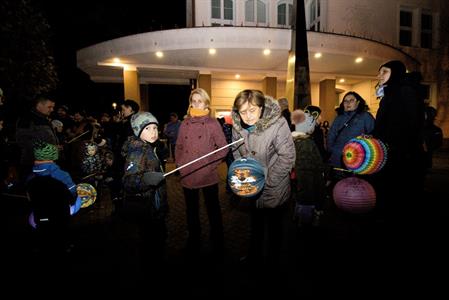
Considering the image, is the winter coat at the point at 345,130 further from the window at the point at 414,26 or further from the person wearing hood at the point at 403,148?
the window at the point at 414,26

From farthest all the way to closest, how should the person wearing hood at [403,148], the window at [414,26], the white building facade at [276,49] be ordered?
the window at [414,26], the white building facade at [276,49], the person wearing hood at [403,148]

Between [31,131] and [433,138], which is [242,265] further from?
[31,131]

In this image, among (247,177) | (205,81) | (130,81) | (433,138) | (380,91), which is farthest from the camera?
(205,81)

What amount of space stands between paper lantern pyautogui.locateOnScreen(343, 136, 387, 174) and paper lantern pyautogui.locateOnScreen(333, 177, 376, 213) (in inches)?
12.2

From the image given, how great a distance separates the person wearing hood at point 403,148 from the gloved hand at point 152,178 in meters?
2.74

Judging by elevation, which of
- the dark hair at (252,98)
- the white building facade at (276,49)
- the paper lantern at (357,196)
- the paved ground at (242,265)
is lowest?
the paved ground at (242,265)

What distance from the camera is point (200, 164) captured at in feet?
11.1

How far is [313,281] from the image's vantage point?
2.88 meters

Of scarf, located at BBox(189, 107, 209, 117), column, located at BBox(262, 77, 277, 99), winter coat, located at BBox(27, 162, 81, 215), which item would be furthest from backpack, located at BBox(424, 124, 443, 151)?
column, located at BBox(262, 77, 277, 99)

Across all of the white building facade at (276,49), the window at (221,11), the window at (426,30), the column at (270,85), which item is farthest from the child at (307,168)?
the window at (426,30)

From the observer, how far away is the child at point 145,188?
259 centimetres

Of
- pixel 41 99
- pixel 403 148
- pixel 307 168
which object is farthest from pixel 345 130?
pixel 41 99

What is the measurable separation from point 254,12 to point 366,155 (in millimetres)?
17181

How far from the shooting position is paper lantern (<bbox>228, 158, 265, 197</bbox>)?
8.24ft
